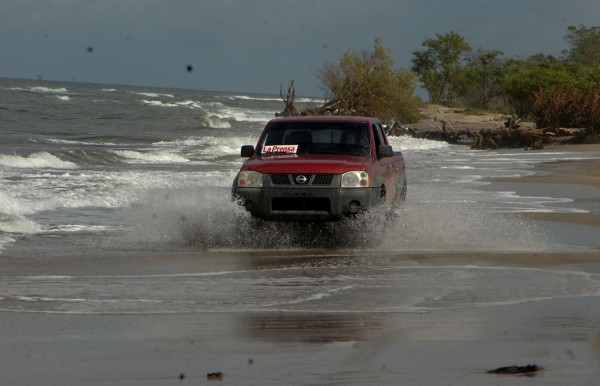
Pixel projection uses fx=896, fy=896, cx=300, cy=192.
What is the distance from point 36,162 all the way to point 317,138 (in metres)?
17.8

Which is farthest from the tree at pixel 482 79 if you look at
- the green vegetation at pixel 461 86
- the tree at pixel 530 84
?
the tree at pixel 530 84

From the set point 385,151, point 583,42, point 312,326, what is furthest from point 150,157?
point 583,42

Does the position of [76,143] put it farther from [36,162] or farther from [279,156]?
[279,156]

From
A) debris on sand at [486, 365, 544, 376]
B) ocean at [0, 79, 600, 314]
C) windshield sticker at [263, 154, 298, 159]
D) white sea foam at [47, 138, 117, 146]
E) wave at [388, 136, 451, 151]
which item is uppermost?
windshield sticker at [263, 154, 298, 159]

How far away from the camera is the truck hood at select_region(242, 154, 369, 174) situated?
1060 centimetres

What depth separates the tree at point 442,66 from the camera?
8288 cm

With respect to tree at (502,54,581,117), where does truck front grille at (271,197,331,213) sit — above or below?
below

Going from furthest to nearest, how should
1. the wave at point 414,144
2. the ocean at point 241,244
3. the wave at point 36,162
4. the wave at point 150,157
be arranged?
the wave at point 414,144 < the wave at point 150,157 < the wave at point 36,162 < the ocean at point 241,244

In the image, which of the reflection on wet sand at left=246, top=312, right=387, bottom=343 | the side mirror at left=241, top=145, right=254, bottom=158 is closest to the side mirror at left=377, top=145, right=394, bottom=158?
the side mirror at left=241, top=145, right=254, bottom=158

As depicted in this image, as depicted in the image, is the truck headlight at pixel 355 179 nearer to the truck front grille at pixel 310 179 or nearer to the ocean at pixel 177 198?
the truck front grille at pixel 310 179

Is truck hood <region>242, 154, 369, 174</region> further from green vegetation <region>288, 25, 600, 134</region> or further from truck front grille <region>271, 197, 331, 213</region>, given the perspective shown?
green vegetation <region>288, 25, 600, 134</region>

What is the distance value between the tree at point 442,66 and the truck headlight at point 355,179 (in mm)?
73005

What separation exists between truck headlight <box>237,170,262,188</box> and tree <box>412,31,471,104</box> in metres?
73.1

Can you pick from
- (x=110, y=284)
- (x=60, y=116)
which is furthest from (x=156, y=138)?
(x=110, y=284)
